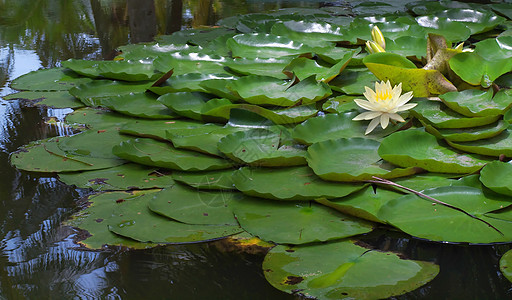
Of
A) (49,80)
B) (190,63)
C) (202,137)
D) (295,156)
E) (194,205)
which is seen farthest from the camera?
(49,80)

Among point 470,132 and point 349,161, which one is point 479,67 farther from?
point 349,161

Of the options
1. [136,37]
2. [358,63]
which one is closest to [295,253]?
[358,63]

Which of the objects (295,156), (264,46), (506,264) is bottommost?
(506,264)

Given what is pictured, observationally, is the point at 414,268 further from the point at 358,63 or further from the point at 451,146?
the point at 358,63

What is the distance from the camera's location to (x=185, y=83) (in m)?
2.31

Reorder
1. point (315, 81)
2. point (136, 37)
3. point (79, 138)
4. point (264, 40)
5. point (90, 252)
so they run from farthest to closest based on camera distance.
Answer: point (136, 37) < point (264, 40) < point (315, 81) < point (79, 138) < point (90, 252)

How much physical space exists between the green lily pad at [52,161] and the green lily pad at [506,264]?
117cm

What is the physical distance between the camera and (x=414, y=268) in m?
1.22

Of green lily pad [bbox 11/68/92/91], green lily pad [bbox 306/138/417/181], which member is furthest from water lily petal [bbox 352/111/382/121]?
green lily pad [bbox 11/68/92/91]

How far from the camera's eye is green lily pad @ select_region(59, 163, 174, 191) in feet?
5.39

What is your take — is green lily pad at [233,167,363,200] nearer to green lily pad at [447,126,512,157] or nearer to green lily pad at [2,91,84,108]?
green lily pad at [447,126,512,157]

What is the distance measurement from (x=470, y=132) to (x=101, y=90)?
159 cm

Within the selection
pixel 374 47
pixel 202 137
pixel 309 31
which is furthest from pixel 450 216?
pixel 309 31

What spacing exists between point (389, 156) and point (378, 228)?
0.25m
